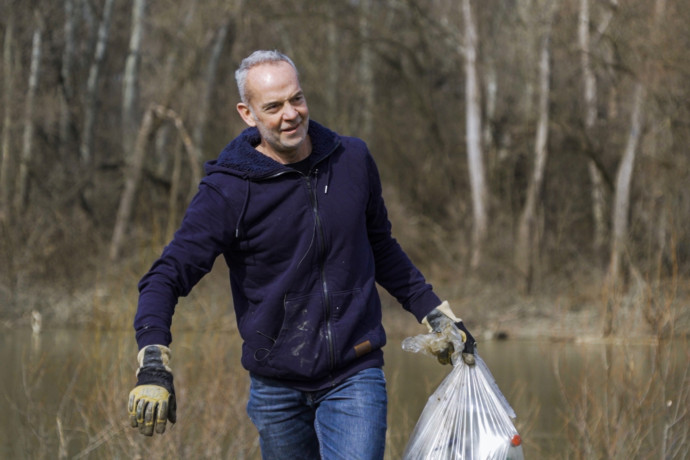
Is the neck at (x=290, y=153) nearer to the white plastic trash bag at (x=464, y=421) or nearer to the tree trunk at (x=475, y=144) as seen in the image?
the white plastic trash bag at (x=464, y=421)

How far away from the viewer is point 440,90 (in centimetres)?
2041

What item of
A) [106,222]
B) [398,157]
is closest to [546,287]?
[398,157]

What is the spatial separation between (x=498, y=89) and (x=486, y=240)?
15.4 ft

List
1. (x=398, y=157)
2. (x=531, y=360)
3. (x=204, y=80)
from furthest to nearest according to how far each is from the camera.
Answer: (x=398, y=157), (x=204, y=80), (x=531, y=360)

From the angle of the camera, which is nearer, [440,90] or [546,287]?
[546,287]

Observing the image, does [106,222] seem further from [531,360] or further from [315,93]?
[531,360]

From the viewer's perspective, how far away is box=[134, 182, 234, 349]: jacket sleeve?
9.64 feet

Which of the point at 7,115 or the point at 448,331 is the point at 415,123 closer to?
the point at 7,115

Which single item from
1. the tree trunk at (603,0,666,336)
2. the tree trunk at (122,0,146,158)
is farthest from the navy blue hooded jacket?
the tree trunk at (122,0,146,158)

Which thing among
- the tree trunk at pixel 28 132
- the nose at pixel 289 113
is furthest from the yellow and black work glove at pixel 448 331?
the tree trunk at pixel 28 132

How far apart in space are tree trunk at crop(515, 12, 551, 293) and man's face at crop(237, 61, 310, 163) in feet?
42.6

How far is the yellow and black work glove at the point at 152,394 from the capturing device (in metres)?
2.80

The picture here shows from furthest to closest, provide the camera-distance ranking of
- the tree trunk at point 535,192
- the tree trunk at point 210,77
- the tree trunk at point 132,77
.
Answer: the tree trunk at point 132,77
the tree trunk at point 210,77
the tree trunk at point 535,192

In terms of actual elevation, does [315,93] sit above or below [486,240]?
above
